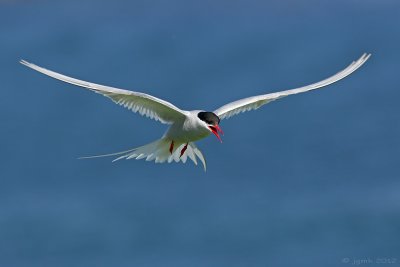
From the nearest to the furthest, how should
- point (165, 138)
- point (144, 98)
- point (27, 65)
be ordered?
point (27, 65) < point (144, 98) < point (165, 138)

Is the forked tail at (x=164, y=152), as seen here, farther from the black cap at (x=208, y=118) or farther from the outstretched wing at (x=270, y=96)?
the black cap at (x=208, y=118)

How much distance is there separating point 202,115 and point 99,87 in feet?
4.76

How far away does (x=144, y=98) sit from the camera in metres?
12.9

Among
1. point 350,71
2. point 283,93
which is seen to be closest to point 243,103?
point 283,93

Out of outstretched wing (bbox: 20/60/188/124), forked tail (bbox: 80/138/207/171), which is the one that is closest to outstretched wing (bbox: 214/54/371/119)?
forked tail (bbox: 80/138/207/171)

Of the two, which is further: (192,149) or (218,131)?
(192,149)

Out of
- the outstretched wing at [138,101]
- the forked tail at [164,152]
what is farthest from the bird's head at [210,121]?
the forked tail at [164,152]

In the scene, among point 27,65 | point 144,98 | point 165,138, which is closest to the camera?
point 27,65

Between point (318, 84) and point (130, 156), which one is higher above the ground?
point (318, 84)

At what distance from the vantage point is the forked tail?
551 inches

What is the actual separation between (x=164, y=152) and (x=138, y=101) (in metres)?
1.33

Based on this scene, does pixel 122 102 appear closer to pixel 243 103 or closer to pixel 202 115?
pixel 202 115

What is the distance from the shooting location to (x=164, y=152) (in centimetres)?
1423

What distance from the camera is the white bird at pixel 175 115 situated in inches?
499
